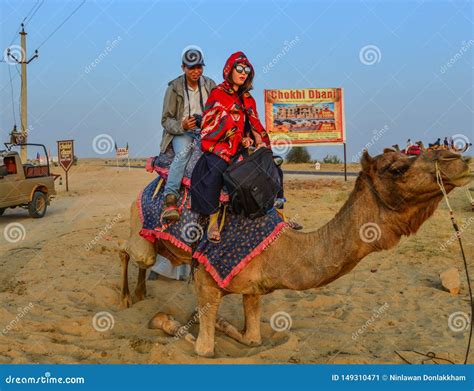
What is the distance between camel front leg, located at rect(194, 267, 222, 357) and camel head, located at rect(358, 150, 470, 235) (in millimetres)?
1845

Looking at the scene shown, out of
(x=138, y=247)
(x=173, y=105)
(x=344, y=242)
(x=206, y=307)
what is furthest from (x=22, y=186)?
(x=344, y=242)

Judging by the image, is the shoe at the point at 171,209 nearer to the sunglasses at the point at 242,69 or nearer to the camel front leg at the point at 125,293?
the sunglasses at the point at 242,69

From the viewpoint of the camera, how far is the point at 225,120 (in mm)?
5250

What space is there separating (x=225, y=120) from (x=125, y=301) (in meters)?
3.26

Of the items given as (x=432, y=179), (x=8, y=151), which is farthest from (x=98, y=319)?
(x=8, y=151)

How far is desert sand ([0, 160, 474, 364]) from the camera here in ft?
17.8

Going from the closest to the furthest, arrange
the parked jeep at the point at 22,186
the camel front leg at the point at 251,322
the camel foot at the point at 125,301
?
the camel front leg at the point at 251,322 → the camel foot at the point at 125,301 → the parked jeep at the point at 22,186

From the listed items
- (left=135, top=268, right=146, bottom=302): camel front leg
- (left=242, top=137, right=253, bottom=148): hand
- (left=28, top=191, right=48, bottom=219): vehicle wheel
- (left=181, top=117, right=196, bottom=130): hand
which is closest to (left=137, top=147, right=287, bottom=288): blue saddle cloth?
(left=181, top=117, right=196, bottom=130): hand

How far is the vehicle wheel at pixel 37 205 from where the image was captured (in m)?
17.2

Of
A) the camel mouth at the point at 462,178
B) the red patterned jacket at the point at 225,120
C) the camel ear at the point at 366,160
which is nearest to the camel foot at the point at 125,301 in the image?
the red patterned jacket at the point at 225,120

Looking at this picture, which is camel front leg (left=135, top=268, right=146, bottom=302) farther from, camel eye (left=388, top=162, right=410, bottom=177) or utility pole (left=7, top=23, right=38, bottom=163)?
utility pole (left=7, top=23, right=38, bottom=163)

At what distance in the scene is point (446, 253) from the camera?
9.14m

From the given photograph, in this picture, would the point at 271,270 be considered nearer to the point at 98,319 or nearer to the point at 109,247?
the point at 98,319

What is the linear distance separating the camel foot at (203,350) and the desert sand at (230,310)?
2.7 inches
